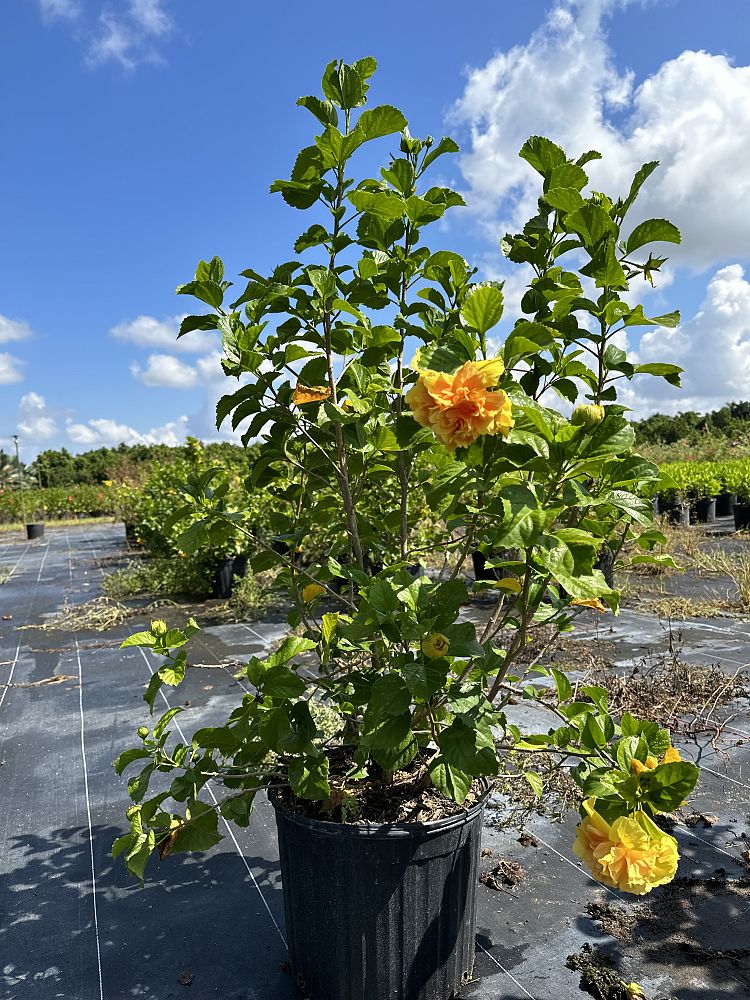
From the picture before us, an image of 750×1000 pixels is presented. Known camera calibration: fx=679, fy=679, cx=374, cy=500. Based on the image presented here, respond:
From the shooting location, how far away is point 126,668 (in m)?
4.16

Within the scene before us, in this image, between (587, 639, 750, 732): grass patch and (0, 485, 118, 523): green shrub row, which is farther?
(0, 485, 118, 523): green shrub row

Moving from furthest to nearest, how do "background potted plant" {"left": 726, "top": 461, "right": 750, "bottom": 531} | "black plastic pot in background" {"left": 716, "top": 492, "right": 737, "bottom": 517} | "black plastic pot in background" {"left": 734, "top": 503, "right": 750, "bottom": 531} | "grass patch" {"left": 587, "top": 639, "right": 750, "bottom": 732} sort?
1. "black plastic pot in background" {"left": 716, "top": 492, "right": 737, "bottom": 517}
2. "black plastic pot in background" {"left": 734, "top": 503, "right": 750, "bottom": 531}
3. "background potted plant" {"left": 726, "top": 461, "right": 750, "bottom": 531}
4. "grass patch" {"left": 587, "top": 639, "right": 750, "bottom": 732}

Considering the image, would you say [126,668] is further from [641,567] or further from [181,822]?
[641,567]

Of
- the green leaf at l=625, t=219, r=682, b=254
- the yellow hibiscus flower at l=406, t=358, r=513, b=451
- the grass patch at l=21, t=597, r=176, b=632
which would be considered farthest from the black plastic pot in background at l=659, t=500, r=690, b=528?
the yellow hibiscus flower at l=406, t=358, r=513, b=451

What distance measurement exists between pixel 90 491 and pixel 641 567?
16507 millimetres

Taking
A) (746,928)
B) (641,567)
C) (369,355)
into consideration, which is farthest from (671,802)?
(641,567)

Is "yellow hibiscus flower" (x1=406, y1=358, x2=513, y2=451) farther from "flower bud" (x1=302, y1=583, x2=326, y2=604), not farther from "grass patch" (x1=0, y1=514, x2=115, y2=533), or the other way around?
"grass patch" (x1=0, y1=514, x2=115, y2=533)

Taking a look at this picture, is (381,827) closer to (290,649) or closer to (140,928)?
(290,649)

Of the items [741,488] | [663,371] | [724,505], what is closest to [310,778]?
[663,371]

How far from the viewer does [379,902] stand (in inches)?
52.5

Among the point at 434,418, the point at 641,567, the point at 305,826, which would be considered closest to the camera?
the point at 434,418

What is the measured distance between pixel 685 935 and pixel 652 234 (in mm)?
1623

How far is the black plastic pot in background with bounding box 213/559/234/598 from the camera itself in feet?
21.0

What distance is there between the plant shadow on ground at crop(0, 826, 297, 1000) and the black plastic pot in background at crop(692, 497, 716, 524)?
10.3 meters
